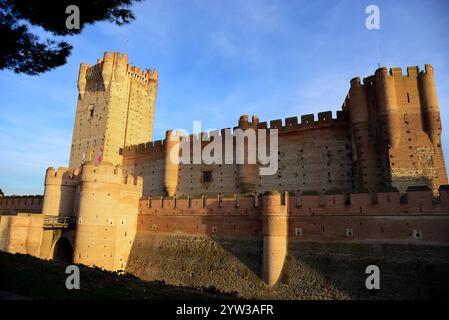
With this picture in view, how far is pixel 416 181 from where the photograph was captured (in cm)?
1669

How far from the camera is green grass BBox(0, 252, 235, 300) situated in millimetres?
Answer: 7051

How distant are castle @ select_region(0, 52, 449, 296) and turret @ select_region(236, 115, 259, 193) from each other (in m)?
0.08

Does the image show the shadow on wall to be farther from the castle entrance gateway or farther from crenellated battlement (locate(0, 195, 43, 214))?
crenellated battlement (locate(0, 195, 43, 214))

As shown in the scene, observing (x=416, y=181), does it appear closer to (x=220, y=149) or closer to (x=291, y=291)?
(x=291, y=291)

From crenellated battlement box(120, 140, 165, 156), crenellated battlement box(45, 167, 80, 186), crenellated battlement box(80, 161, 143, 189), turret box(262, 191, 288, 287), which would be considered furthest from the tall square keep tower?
turret box(262, 191, 288, 287)

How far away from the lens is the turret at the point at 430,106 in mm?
17141

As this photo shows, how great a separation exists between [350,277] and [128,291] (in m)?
9.54

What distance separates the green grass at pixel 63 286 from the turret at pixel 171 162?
17.1m

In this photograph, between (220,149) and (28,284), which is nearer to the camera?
(28,284)

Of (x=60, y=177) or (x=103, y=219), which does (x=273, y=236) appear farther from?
(x=60, y=177)

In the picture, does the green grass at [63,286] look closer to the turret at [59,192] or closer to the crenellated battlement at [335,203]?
the crenellated battlement at [335,203]

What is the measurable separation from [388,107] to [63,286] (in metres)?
17.9

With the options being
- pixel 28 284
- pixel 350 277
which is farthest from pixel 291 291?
pixel 28 284

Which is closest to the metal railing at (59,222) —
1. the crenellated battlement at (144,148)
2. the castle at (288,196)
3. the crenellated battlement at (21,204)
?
the castle at (288,196)
